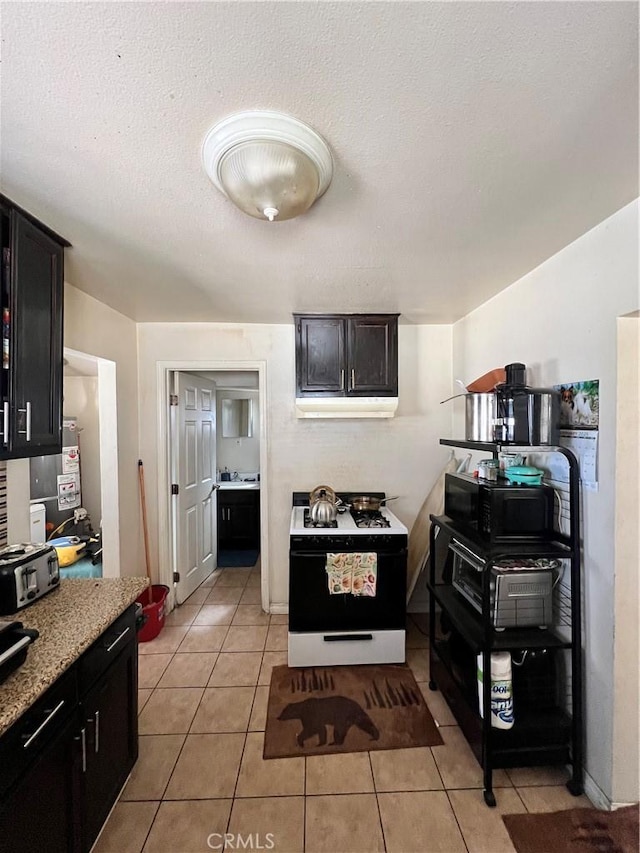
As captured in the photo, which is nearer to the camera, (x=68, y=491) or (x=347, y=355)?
(x=347, y=355)

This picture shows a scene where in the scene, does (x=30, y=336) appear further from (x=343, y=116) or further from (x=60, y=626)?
(x=343, y=116)

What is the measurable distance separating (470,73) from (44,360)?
5.75ft

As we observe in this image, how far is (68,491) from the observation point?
383 centimetres

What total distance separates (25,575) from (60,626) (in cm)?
29

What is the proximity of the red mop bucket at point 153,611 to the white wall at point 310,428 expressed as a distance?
0.27 metres

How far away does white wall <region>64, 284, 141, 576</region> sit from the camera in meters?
2.25

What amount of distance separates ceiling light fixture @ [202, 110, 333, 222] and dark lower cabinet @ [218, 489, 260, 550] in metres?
3.70

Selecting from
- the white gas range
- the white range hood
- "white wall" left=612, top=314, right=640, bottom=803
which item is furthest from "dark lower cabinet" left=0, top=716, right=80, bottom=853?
the white range hood

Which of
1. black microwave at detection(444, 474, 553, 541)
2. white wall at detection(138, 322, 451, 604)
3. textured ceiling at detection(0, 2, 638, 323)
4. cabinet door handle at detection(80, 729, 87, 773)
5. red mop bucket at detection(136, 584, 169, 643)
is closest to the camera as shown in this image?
textured ceiling at detection(0, 2, 638, 323)

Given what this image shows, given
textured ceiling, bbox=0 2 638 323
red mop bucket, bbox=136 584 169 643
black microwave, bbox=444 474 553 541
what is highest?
textured ceiling, bbox=0 2 638 323

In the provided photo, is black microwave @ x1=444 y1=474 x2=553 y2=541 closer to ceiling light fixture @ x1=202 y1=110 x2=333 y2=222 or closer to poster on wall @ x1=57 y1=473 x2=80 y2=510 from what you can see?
ceiling light fixture @ x1=202 y1=110 x2=333 y2=222

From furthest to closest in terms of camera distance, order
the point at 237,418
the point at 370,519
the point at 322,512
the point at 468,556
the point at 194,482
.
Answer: the point at 237,418, the point at 194,482, the point at 370,519, the point at 322,512, the point at 468,556

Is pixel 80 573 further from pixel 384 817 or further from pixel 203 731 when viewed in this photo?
pixel 384 817

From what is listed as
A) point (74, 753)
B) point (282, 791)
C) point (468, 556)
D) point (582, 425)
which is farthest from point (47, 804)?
point (582, 425)
